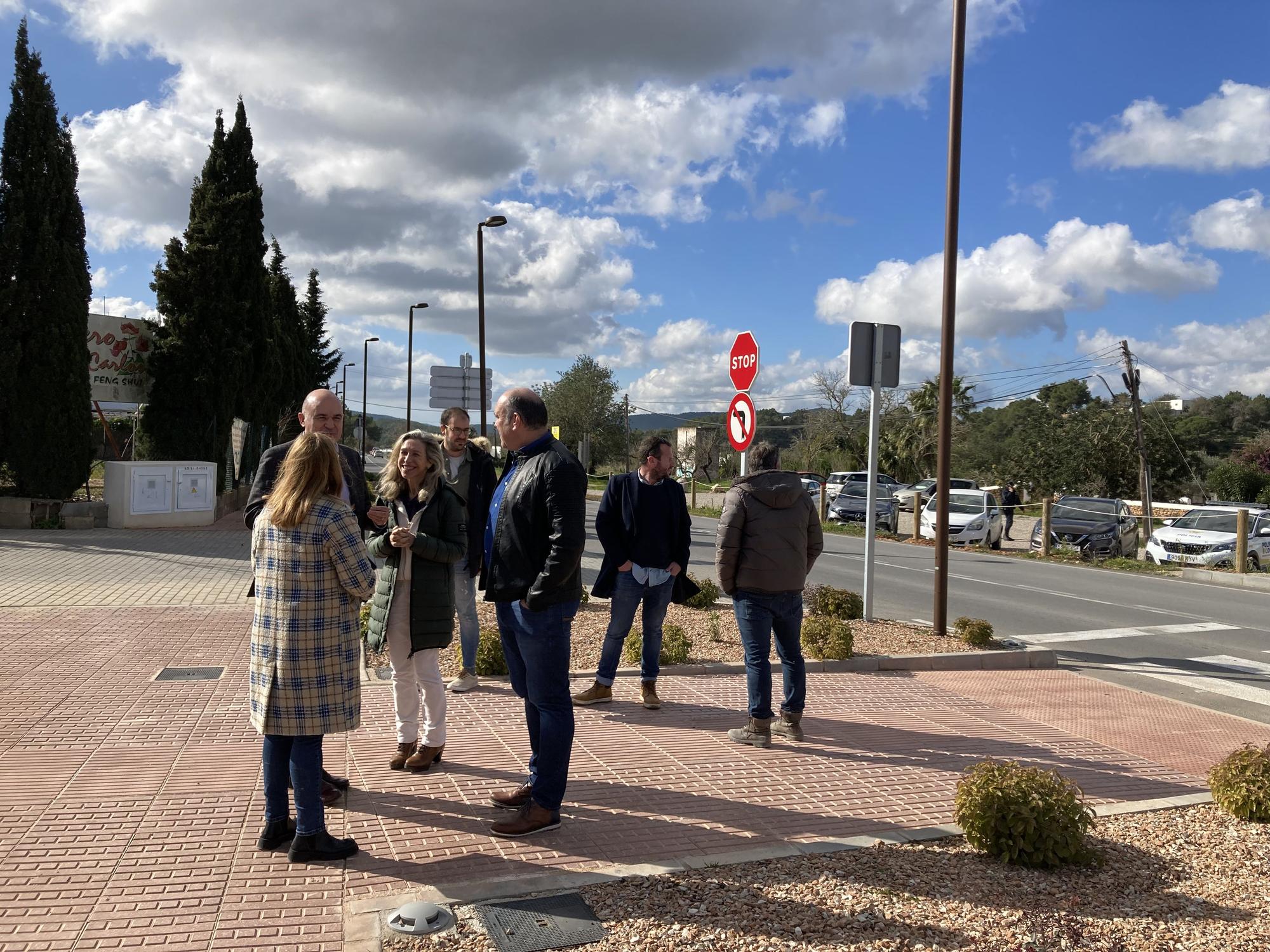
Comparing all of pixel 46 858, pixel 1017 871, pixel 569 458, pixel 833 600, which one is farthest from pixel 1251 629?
pixel 46 858

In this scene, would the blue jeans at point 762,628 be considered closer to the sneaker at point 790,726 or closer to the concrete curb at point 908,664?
the sneaker at point 790,726

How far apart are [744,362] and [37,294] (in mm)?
15504

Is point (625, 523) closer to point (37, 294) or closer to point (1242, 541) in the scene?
point (37, 294)

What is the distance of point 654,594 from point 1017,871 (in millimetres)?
2989

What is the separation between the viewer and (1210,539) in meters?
20.0

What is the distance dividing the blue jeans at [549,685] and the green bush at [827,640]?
14.5ft

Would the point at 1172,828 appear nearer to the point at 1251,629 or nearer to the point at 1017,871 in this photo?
the point at 1017,871

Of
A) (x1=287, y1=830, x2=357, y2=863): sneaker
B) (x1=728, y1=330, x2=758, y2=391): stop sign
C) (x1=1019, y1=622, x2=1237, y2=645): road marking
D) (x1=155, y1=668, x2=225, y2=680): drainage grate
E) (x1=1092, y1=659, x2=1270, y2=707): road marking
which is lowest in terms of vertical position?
(x1=1092, y1=659, x2=1270, y2=707): road marking

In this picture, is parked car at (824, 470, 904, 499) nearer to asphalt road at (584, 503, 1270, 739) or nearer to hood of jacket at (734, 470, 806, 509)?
asphalt road at (584, 503, 1270, 739)

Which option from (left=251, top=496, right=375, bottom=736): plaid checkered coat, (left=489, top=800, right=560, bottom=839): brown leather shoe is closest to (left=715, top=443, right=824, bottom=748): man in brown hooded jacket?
(left=489, top=800, right=560, bottom=839): brown leather shoe

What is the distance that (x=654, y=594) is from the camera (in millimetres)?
6352

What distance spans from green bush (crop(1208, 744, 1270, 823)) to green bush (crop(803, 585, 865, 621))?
5.68 m

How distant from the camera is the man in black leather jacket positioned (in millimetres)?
3992

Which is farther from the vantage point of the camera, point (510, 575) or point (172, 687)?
point (172, 687)
